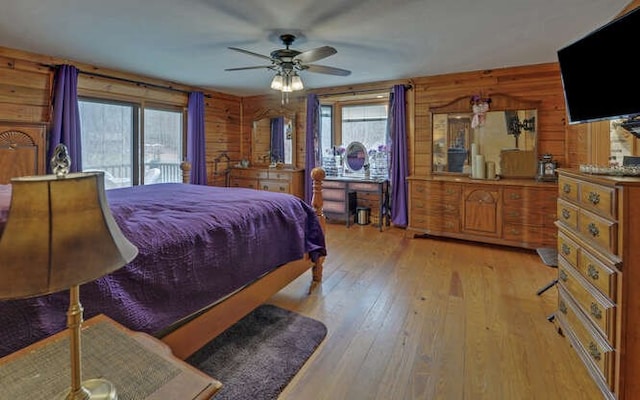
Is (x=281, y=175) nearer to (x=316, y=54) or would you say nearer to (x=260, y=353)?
(x=316, y=54)

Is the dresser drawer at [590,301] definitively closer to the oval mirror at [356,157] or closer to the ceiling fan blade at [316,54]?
the ceiling fan blade at [316,54]

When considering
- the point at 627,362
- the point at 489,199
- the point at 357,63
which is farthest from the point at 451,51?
the point at 627,362

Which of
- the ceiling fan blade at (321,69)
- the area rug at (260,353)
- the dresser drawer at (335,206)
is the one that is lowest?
the area rug at (260,353)

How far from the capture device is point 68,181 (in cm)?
66

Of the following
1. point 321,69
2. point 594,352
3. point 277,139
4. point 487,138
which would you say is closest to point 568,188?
point 594,352

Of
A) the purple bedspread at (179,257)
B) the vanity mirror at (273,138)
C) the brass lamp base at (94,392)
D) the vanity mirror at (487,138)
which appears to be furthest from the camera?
the vanity mirror at (273,138)

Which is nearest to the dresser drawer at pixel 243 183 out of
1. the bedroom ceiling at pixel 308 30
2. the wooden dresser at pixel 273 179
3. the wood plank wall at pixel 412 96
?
the wooden dresser at pixel 273 179

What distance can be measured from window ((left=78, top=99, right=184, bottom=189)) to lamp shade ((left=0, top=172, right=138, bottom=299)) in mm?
4329

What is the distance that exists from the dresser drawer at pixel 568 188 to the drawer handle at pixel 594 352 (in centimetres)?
76

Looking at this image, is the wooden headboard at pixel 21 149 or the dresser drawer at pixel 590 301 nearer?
the dresser drawer at pixel 590 301

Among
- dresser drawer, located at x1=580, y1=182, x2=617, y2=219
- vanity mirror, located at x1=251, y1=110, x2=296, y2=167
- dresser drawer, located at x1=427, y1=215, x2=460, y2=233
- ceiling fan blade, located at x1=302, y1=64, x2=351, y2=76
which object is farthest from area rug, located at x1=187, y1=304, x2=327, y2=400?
vanity mirror, located at x1=251, y1=110, x2=296, y2=167

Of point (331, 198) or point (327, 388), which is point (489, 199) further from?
point (327, 388)

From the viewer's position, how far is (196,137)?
5.51 meters

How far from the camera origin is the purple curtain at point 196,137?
5.47 m
